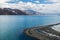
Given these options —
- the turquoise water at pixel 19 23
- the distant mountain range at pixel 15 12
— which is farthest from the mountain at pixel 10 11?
the turquoise water at pixel 19 23

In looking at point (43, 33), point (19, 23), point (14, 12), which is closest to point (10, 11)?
point (14, 12)

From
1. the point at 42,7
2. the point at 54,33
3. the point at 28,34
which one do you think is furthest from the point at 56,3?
the point at 28,34

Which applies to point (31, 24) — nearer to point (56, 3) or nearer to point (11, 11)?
point (11, 11)

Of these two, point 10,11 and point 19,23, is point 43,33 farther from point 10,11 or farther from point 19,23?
point 10,11

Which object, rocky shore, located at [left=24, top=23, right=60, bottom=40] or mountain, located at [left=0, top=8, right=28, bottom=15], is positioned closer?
rocky shore, located at [left=24, top=23, right=60, bottom=40]

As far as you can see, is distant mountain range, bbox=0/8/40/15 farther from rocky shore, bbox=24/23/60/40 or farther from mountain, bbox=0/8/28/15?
rocky shore, bbox=24/23/60/40

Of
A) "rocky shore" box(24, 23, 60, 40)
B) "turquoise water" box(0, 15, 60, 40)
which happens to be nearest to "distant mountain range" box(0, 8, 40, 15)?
"turquoise water" box(0, 15, 60, 40)
